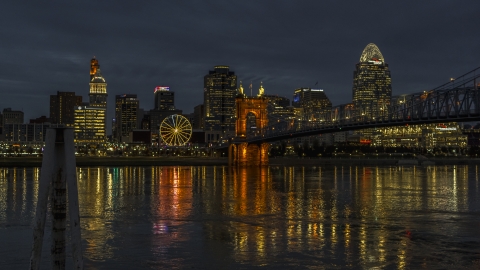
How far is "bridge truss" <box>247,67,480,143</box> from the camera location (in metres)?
44.0

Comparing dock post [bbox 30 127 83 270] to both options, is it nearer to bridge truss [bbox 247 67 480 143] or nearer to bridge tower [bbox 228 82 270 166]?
bridge truss [bbox 247 67 480 143]

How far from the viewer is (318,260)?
15.4 m

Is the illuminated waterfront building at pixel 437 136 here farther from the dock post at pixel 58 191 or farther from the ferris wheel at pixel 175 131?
the dock post at pixel 58 191

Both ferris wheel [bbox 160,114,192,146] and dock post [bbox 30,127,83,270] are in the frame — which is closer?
dock post [bbox 30,127,83,270]

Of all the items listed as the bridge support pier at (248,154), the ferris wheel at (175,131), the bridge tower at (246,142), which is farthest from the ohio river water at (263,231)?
the ferris wheel at (175,131)

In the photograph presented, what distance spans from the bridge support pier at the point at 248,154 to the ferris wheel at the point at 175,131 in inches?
1601

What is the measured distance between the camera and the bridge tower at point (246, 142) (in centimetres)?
9119

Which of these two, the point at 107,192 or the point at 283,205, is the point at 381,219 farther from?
the point at 107,192

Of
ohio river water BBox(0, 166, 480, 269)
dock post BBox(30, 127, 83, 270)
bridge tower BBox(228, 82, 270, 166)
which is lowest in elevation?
ohio river water BBox(0, 166, 480, 269)

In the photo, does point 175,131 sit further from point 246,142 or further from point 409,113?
point 409,113

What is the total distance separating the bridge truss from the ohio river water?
39.3ft

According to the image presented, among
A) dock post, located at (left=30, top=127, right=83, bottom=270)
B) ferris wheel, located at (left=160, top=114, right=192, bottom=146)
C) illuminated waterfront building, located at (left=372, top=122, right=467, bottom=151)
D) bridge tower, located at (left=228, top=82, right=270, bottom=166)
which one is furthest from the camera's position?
illuminated waterfront building, located at (left=372, top=122, right=467, bottom=151)

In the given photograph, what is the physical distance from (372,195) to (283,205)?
7.77 meters

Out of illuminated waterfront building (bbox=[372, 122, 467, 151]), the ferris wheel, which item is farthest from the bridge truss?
illuminated waterfront building (bbox=[372, 122, 467, 151])
